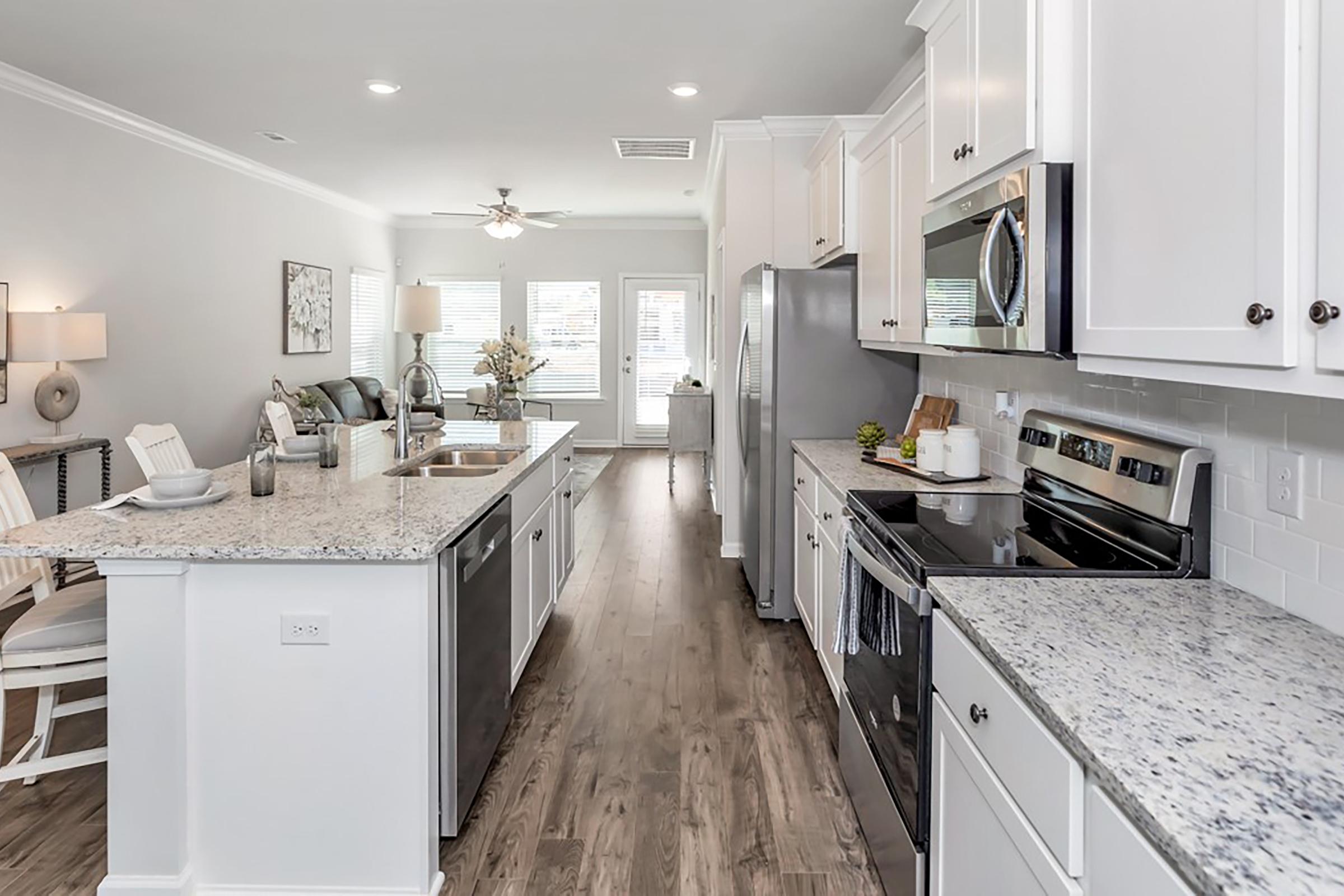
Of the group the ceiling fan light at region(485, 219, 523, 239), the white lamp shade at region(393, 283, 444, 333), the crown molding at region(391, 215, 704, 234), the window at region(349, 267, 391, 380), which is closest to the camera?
the ceiling fan light at region(485, 219, 523, 239)

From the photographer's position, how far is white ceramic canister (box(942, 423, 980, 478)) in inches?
111

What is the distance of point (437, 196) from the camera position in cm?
822

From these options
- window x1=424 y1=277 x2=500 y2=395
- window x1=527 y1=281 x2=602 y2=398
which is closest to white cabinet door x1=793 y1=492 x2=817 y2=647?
window x1=527 y1=281 x2=602 y2=398

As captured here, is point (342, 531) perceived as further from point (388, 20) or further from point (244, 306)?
point (244, 306)

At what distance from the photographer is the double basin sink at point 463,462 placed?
3.48 meters

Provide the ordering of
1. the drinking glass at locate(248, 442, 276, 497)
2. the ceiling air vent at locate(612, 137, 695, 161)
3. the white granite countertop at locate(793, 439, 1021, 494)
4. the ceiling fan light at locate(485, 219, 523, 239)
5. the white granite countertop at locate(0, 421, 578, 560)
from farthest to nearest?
1. the ceiling fan light at locate(485, 219, 523, 239)
2. the ceiling air vent at locate(612, 137, 695, 161)
3. the white granite countertop at locate(793, 439, 1021, 494)
4. the drinking glass at locate(248, 442, 276, 497)
5. the white granite countertop at locate(0, 421, 578, 560)

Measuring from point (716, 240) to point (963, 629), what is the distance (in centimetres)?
600

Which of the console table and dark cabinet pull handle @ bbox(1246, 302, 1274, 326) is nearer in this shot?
dark cabinet pull handle @ bbox(1246, 302, 1274, 326)

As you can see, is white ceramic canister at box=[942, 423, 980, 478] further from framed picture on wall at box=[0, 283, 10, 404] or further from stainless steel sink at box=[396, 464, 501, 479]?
framed picture on wall at box=[0, 283, 10, 404]

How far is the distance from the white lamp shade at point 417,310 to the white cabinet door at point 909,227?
5.84 meters

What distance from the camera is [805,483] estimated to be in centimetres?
359

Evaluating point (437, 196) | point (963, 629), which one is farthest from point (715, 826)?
point (437, 196)

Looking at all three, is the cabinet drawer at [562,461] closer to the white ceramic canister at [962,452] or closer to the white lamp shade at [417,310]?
the white ceramic canister at [962,452]

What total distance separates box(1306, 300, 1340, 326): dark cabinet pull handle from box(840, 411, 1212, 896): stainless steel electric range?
77 centimetres
